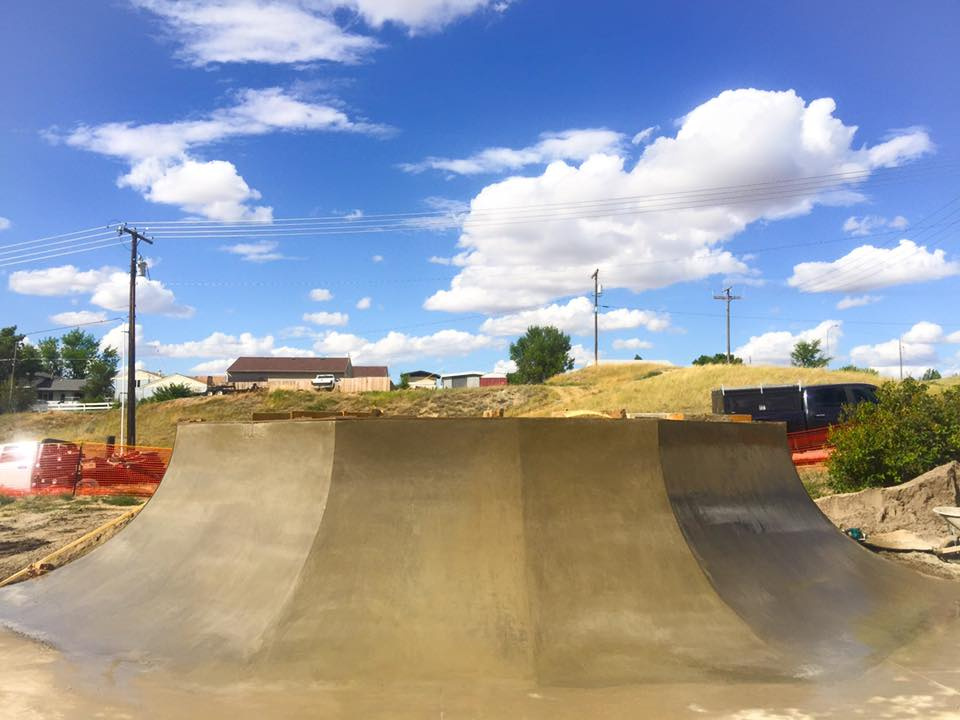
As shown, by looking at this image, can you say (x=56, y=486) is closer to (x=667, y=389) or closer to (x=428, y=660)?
(x=428, y=660)

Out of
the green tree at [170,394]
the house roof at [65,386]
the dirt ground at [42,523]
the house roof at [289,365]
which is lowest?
the dirt ground at [42,523]

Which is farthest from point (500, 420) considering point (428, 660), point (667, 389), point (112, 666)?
point (667, 389)

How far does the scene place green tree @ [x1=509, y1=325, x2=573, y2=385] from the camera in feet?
263

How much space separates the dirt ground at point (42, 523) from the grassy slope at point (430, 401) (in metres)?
26.4

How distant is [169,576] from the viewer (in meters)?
5.68

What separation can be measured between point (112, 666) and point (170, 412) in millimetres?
50935

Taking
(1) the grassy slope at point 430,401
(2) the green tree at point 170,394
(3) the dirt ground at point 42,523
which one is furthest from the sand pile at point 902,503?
(2) the green tree at point 170,394


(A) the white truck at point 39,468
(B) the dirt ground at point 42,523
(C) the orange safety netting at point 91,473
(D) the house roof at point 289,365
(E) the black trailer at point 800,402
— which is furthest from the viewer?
(D) the house roof at point 289,365

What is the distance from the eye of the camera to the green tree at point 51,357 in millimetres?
95250

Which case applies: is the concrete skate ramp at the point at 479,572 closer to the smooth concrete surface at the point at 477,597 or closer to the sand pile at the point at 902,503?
the smooth concrete surface at the point at 477,597

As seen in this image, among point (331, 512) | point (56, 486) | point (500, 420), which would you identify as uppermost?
point (500, 420)

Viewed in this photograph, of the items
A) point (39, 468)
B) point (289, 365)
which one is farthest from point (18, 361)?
point (39, 468)

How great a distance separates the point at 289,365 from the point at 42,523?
277 ft

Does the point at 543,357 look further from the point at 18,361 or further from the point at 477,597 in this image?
the point at 477,597
